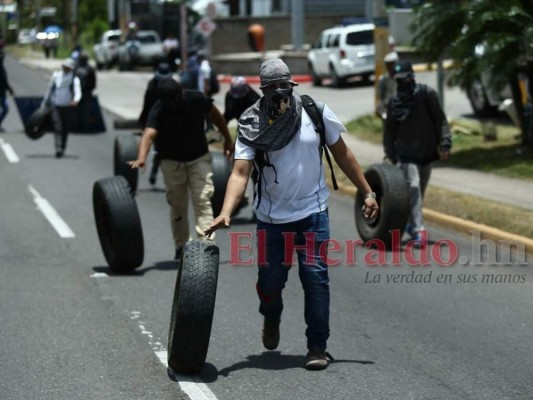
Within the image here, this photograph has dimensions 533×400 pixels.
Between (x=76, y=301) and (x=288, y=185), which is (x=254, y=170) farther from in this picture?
(x=76, y=301)

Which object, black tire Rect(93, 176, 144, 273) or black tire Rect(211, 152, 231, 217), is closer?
black tire Rect(93, 176, 144, 273)

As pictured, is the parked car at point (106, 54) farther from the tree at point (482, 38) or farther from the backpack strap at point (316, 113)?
the backpack strap at point (316, 113)

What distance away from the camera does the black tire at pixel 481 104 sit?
24.7 meters

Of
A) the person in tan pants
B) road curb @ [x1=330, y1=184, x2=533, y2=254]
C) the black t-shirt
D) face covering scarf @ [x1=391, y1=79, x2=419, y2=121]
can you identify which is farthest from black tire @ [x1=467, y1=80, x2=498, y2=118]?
the black t-shirt

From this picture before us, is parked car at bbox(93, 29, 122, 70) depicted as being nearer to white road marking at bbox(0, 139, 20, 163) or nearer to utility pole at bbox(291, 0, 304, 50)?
utility pole at bbox(291, 0, 304, 50)

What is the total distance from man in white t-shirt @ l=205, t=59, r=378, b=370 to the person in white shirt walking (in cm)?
1560

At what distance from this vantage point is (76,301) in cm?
1008

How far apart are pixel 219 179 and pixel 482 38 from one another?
6.64 metres

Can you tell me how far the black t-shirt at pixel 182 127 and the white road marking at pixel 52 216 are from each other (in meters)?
2.93

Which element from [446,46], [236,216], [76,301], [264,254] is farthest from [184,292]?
[446,46]

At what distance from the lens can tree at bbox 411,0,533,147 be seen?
58.4 feet

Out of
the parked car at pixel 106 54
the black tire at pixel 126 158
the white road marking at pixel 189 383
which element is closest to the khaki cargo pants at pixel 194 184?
the white road marking at pixel 189 383

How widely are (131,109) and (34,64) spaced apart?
37.7m

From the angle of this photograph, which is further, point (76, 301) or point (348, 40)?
point (348, 40)
